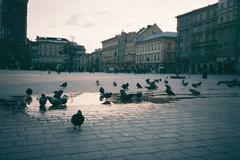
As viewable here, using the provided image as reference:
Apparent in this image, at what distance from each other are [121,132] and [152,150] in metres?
1.22

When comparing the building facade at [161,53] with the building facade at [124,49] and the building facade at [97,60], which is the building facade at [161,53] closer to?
the building facade at [124,49]

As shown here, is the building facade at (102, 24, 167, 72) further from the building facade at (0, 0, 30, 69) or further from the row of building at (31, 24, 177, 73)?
the building facade at (0, 0, 30, 69)

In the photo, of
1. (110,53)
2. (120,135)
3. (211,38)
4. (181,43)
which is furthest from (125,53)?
(120,135)

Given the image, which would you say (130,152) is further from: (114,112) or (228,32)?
(228,32)

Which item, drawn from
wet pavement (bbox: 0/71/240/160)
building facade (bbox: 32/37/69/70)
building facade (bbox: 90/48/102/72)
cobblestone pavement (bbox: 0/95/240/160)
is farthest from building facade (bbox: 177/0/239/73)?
building facade (bbox: 32/37/69/70)

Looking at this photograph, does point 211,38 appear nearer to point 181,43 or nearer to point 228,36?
point 228,36

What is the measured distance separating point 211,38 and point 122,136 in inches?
2357

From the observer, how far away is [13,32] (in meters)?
70.4

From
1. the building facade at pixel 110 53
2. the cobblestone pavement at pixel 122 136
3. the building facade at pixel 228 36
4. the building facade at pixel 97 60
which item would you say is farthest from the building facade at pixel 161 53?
the cobblestone pavement at pixel 122 136

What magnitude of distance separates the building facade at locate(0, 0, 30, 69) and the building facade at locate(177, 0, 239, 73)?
38.4m

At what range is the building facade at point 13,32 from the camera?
2662 inches

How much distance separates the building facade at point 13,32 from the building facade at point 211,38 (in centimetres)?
3839

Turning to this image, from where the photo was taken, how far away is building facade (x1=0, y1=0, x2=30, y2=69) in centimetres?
6762

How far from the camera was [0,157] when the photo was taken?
4.03 m
